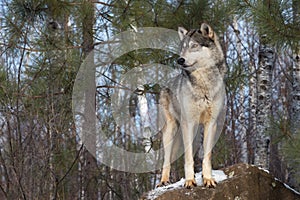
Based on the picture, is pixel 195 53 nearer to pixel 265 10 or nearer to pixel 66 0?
pixel 265 10

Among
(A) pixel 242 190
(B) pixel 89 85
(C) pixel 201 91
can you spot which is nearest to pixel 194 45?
(C) pixel 201 91

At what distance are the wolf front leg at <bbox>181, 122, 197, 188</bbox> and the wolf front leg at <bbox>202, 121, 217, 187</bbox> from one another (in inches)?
4.7

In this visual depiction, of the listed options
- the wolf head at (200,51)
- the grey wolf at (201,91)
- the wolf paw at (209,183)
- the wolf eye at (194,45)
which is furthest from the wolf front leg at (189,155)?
the wolf eye at (194,45)

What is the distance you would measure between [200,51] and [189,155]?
1045mm

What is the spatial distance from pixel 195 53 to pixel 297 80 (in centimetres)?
305

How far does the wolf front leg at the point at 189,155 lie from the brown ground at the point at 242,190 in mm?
81

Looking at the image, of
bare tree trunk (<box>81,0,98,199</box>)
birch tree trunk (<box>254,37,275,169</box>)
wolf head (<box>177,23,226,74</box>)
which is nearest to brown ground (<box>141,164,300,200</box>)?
wolf head (<box>177,23,226,74</box>)

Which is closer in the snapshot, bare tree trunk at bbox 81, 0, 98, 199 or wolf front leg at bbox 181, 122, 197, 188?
wolf front leg at bbox 181, 122, 197, 188

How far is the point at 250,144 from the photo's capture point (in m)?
10.8

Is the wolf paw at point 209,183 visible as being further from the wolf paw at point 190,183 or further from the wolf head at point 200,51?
the wolf head at point 200,51

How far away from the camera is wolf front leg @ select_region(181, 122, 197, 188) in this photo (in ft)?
14.4

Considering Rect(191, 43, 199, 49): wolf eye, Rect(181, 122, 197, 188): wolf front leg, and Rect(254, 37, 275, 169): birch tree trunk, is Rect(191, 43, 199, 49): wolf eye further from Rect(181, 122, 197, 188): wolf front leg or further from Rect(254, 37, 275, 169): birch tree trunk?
Rect(254, 37, 275, 169): birch tree trunk

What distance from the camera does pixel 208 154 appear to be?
4.43 meters

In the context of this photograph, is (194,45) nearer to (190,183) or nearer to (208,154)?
(208,154)
